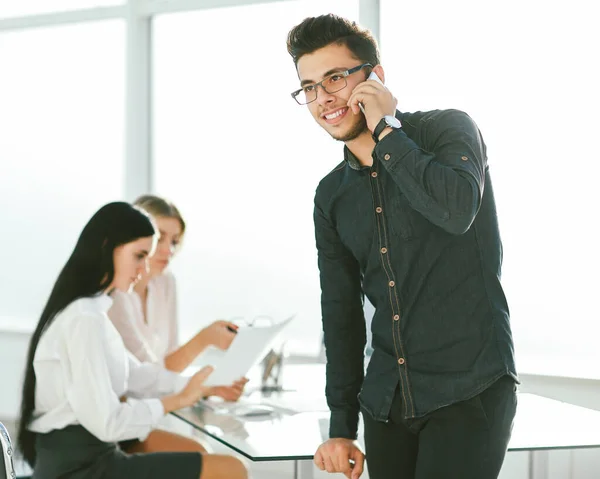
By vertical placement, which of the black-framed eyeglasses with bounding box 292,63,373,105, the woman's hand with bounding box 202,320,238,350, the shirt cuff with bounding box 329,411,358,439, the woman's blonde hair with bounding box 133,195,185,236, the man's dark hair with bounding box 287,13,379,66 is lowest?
the shirt cuff with bounding box 329,411,358,439

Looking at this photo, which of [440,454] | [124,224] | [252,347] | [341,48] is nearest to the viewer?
[440,454]

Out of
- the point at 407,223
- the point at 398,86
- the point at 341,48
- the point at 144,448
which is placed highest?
the point at 398,86

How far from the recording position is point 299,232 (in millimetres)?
4723

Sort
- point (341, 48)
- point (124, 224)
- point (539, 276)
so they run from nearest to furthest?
point (341, 48) < point (124, 224) < point (539, 276)

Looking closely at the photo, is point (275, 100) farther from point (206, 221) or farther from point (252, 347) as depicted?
point (252, 347)

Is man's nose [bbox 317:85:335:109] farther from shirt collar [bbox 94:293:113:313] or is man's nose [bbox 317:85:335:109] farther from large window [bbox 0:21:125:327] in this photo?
large window [bbox 0:21:125:327]

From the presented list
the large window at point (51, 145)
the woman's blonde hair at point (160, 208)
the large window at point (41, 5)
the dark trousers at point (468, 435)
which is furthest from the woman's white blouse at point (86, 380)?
the large window at point (41, 5)

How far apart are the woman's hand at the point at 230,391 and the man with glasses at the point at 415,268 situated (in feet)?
3.77

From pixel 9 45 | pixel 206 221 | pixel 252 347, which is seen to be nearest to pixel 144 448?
pixel 252 347

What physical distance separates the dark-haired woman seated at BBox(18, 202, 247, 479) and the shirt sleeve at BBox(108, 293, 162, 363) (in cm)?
48

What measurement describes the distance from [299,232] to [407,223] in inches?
127

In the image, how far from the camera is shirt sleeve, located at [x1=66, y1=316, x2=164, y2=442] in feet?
7.71

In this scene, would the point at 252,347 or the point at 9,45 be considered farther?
the point at 9,45

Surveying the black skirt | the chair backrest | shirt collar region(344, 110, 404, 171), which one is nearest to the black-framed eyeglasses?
shirt collar region(344, 110, 404, 171)
